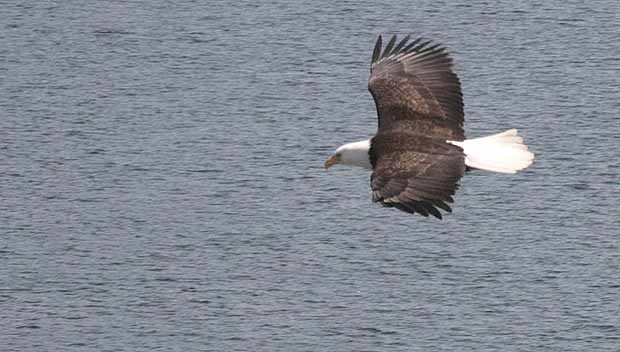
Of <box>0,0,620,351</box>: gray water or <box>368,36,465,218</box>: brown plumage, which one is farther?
<box>0,0,620,351</box>: gray water

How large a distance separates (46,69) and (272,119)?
6405 mm

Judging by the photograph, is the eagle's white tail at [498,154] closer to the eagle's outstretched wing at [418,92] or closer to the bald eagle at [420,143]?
the bald eagle at [420,143]

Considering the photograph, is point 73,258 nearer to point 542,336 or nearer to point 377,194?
point 542,336

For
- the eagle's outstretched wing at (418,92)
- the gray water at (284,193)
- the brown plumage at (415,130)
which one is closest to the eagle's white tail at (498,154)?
the brown plumage at (415,130)

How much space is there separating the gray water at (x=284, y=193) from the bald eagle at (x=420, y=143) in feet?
36.5

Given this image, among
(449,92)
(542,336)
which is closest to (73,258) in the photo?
(542,336)

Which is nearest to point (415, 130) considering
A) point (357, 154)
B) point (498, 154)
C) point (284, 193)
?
point (357, 154)

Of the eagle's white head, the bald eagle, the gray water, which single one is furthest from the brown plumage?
the gray water

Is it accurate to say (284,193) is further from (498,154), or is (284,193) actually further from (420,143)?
(498,154)

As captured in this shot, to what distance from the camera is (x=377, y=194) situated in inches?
848

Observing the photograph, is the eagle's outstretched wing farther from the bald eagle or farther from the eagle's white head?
the eagle's white head

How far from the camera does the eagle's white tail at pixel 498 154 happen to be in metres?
22.3

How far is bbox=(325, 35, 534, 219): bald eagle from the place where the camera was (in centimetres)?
2159

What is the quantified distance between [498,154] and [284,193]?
16.8 m
